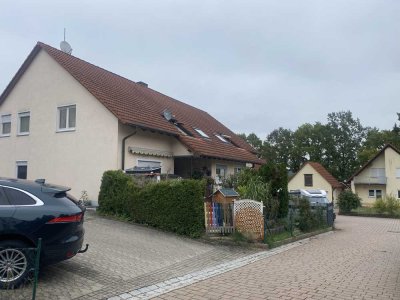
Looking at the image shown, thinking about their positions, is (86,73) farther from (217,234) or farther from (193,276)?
(193,276)

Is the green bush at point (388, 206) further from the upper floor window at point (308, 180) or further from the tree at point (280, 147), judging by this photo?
the tree at point (280, 147)

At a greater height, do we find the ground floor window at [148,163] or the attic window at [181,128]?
the attic window at [181,128]

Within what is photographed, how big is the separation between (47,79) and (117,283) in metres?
14.8

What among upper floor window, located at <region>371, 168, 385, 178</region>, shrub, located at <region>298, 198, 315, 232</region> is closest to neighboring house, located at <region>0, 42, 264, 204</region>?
shrub, located at <region>298, 198, 315, 232</region>

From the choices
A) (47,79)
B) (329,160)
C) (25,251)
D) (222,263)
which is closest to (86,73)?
(47,79)

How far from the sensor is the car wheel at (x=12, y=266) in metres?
6.49

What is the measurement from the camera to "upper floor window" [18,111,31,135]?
20.7 meters

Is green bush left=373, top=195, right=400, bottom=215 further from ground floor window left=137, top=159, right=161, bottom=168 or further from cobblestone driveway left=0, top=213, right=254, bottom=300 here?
cobblestone driveway left=0, top=213, right=254, bottom=300

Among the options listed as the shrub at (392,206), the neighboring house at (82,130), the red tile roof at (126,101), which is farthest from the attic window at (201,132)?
the shrub at (392,206)

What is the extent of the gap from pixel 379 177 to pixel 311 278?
45483 millimetres

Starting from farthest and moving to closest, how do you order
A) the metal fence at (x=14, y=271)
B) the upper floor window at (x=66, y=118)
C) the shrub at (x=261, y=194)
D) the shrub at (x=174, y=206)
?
1. the upper floor window at (x=66, y=118)
2. the shrub at (x=261, y=194)
3. the shrub at (x=174, y=206)
4. the metal fence at (x=14, y=271)

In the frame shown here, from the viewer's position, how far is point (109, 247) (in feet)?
33.7

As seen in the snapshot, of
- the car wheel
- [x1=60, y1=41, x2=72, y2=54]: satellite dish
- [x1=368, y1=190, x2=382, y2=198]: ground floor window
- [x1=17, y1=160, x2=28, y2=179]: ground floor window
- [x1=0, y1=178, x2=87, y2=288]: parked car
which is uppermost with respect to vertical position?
[x1=60, y1=41, x2=72, y2=54]: satellite dish

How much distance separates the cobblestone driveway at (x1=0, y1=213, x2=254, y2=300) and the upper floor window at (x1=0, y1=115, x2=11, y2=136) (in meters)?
10.6
